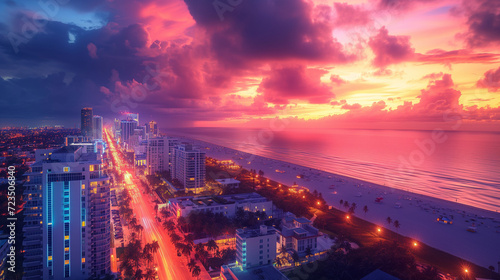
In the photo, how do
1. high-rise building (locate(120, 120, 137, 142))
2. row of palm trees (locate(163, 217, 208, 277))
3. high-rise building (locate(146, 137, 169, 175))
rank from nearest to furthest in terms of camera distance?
row of palm trees (locate(163, 217, 208, 277)) < high-rise building (locate(146, 137, 169, 175)) < high-rise building (locate(120, 120, 137, 142))

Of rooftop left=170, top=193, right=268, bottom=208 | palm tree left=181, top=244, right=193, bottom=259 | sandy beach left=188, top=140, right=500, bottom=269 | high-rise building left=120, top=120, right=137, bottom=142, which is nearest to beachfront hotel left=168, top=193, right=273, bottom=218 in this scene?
rooftop left=170, top=193, right=268, bottom=208

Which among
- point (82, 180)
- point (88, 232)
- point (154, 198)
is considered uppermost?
point (82, 180)

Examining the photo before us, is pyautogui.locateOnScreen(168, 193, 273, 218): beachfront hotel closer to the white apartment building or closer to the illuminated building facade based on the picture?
the white apartment building

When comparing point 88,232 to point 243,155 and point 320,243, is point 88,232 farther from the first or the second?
point 243,155

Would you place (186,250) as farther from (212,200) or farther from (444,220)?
(444,220)

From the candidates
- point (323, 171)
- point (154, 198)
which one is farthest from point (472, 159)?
point (154, 198)

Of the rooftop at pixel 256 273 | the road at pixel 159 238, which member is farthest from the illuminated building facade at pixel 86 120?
the rooftop at pixel 256 273

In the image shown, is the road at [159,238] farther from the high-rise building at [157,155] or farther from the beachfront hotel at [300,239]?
the high-rise building at [157,155]
